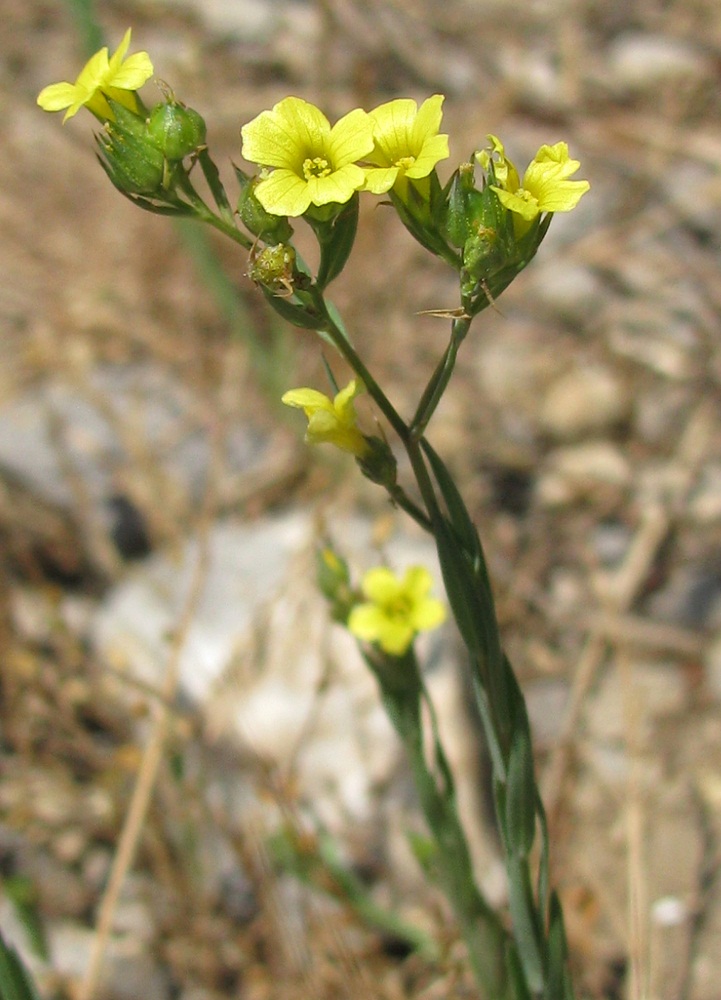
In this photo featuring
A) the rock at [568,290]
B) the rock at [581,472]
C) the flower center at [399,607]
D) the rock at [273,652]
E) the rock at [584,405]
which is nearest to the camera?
the flower center at [399,607]

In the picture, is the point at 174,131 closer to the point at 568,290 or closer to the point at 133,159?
the point at 133,159

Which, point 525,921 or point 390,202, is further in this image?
point 525,921

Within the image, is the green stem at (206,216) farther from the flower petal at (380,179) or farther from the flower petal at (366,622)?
the flower petal at (366,622)

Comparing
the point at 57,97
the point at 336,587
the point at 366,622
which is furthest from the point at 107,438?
the point at 57,97

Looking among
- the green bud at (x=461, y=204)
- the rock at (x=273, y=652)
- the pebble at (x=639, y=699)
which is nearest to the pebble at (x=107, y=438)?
the rock at (x=273, y=652)

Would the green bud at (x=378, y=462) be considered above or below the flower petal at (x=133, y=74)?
below

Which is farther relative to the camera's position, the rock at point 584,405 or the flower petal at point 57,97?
the rock at point 584,405

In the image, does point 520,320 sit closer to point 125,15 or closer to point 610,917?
point 610,917
